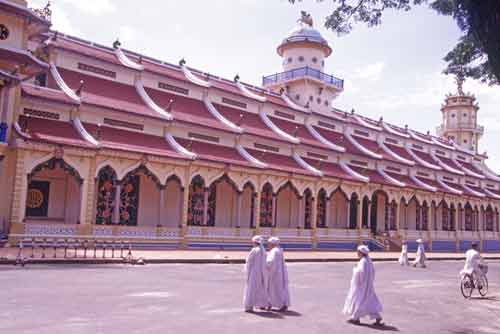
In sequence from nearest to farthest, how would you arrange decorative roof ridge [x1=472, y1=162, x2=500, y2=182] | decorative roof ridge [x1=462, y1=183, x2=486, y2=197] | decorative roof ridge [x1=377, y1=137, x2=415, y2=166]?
decorative roof ridge [x1=377, y1=137, x2=415, y2=166] → decorative roof ridge [x1=462, y1=183, x2=486, y2=197] → decorative roof ridge [x1=472, y1=162, x2=500, y2=182]

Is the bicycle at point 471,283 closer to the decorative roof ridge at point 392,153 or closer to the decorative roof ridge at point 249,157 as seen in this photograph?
the decorative roof ridge at point 249,157

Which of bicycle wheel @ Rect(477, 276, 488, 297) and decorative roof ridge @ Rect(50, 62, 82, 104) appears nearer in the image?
bicycle wheel @ Rect(477, 276, 488, 297)

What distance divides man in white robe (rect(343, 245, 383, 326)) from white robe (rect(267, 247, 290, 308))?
1.22 meters

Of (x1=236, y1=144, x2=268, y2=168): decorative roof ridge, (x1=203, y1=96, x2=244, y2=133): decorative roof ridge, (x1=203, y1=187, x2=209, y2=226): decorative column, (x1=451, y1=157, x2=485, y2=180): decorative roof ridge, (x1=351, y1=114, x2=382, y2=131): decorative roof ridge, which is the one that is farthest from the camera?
(x1=451, y1=157, x2=485, y2=180): decorative roof ridge

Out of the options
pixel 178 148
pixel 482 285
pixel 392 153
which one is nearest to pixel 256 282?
pixel 482 285

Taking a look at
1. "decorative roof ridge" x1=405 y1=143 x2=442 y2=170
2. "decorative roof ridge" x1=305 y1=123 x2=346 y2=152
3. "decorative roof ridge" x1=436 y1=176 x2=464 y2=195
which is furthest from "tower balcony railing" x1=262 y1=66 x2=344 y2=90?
"decorative roof ridge" x1=436 y1=176 x2=464 y2=195

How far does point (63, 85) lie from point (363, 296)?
1933 centimetres

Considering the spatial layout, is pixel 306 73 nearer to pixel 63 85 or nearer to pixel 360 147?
pixel 360 147

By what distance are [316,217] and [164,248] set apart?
12597mm

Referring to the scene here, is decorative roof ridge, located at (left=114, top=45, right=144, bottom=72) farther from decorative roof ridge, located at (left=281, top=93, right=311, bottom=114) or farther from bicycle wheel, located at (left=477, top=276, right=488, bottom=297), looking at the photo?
bicycle wheel, located at (left=477, top=276, right=488, bottom=297)

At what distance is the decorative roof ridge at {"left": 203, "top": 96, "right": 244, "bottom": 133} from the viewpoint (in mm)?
29672

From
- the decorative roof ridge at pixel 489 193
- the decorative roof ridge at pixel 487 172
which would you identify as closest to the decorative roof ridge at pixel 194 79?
the decorative roof ridge at pixel 489 193

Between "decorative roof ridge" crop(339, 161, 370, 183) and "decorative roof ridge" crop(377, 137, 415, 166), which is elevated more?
"decorative roof ridge" crop(377, 137, 415, 166)

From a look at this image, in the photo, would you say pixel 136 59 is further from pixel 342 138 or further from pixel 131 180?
pixel 342 138
